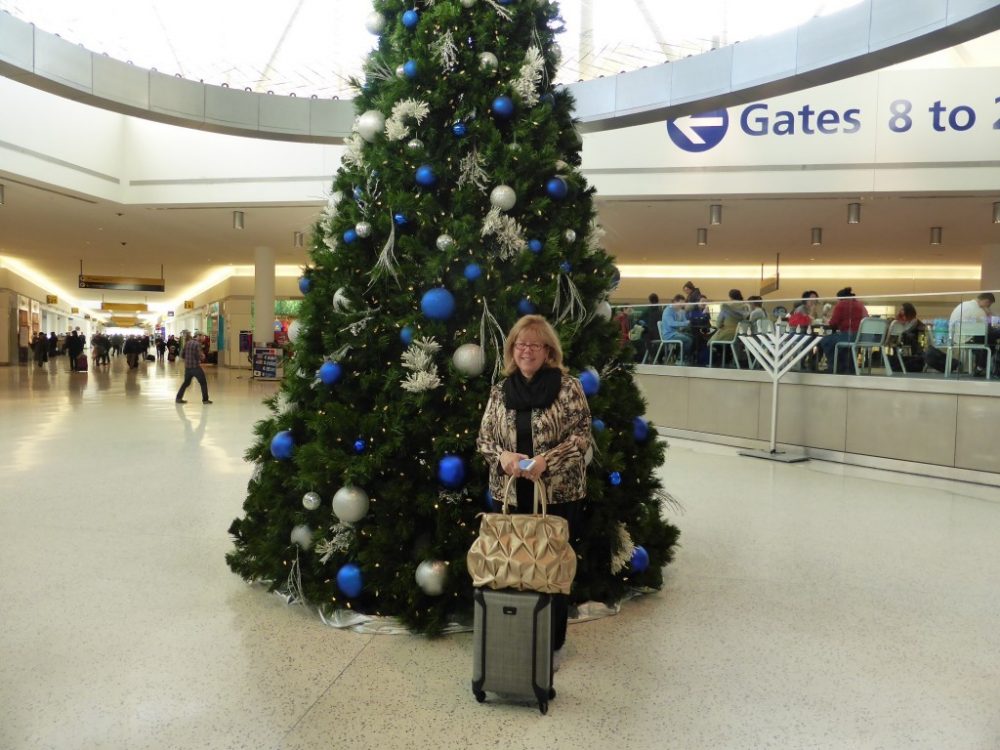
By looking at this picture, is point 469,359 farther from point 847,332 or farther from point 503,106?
point 847,332

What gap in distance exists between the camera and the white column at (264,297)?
70.5 ft

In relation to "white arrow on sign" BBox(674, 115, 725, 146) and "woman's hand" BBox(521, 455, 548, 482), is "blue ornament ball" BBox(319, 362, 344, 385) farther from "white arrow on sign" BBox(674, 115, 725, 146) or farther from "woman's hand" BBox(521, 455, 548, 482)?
"white arrow on sign" BBox(674, 115, 725, 146)

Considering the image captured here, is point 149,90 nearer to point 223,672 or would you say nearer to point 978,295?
point 223,672

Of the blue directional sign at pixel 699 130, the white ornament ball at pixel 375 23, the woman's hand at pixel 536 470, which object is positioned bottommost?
the woman's hand at pixel 536 470

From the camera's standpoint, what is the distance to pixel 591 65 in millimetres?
12141

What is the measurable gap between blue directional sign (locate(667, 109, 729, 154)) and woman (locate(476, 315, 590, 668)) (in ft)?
37.4

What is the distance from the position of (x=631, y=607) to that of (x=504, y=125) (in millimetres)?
2613

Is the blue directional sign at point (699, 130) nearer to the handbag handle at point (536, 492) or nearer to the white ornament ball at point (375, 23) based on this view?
the white ornament ball at point (375, 23)

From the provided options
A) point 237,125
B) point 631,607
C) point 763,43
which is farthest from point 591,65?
point 631,607

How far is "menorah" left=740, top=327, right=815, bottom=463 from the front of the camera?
9.31 meters

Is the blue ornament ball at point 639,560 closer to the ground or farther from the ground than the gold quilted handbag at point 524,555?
closer to the ground

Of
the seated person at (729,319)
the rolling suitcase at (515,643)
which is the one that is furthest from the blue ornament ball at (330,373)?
the seated person at (729,319)

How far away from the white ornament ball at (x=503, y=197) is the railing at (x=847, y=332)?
3605mm

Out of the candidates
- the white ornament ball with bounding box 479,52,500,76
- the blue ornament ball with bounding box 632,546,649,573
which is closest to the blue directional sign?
the white ornament ball with bounding box 479,52,500,76
